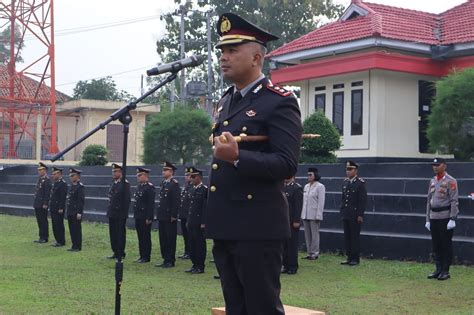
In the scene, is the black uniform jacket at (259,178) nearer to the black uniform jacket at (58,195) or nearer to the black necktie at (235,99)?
the black necktie at (235,99)

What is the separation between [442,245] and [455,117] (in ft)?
16.8

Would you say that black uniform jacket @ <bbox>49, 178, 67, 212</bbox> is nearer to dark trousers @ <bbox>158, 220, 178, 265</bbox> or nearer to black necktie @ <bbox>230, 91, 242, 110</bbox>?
dark trousers @ <bbox>158, 220, 178, 265</bbox>

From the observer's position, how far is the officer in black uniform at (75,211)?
15148 mm

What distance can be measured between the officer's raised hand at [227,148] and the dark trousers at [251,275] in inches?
16.0

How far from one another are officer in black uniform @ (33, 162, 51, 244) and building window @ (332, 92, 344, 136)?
757 cm

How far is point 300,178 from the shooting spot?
16109 mm

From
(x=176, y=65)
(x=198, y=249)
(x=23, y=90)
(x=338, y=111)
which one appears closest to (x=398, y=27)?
(x=338, y=111)

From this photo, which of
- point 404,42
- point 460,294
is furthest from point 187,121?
point 460,294

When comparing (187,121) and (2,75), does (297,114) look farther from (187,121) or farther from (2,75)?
(2,75)

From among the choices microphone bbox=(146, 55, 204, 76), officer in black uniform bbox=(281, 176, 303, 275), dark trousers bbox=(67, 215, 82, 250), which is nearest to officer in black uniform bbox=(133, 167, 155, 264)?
dark trousers bbox=(67, 215, 82, 250)

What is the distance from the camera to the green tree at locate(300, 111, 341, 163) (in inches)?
655

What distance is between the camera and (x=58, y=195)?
16500 mm

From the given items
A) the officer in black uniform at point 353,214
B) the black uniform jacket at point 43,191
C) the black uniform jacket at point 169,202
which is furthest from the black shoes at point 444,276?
the black uniform jacket at point 43,191

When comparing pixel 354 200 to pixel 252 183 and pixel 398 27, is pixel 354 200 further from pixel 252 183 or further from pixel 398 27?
pixel 252 183
